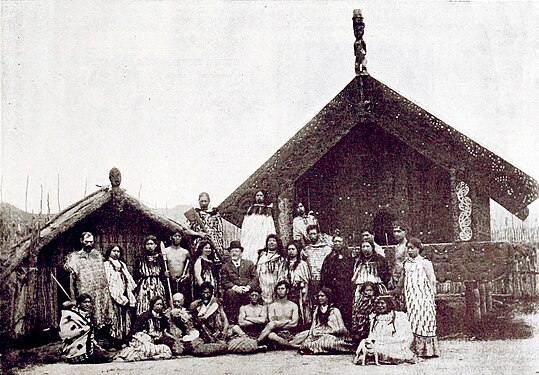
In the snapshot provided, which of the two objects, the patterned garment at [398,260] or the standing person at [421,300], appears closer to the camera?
the standing person at [421,300]

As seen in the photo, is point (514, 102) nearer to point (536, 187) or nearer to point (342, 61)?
point (536, 187)

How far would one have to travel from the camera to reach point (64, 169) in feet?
22.9

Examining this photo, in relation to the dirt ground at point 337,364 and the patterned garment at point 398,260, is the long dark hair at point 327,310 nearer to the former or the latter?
the dirt ground at point 337,364

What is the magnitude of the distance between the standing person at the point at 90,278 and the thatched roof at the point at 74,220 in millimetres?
232

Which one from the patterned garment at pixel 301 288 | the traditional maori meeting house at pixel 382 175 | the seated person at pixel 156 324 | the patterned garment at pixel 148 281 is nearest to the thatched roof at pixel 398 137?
the traditional maori meeting house at pixel 382 175

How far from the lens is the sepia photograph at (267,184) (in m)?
6.66

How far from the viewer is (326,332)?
664 cm

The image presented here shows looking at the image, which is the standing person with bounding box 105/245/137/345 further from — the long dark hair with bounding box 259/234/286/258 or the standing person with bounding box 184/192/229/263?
the long dark hair with bounding box 259/234/286/258

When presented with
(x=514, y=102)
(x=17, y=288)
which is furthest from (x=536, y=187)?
(x=17, y=288)

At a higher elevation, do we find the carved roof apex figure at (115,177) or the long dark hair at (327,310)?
the carved roof apex figure at (115,177)

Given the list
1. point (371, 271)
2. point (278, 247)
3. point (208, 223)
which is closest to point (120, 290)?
point (208, 223)

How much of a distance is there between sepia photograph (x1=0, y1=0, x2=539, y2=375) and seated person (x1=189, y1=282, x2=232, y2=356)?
22 millimetres

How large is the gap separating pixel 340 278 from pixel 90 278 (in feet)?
8.19

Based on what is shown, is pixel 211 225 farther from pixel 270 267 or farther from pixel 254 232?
pixel 270 267
